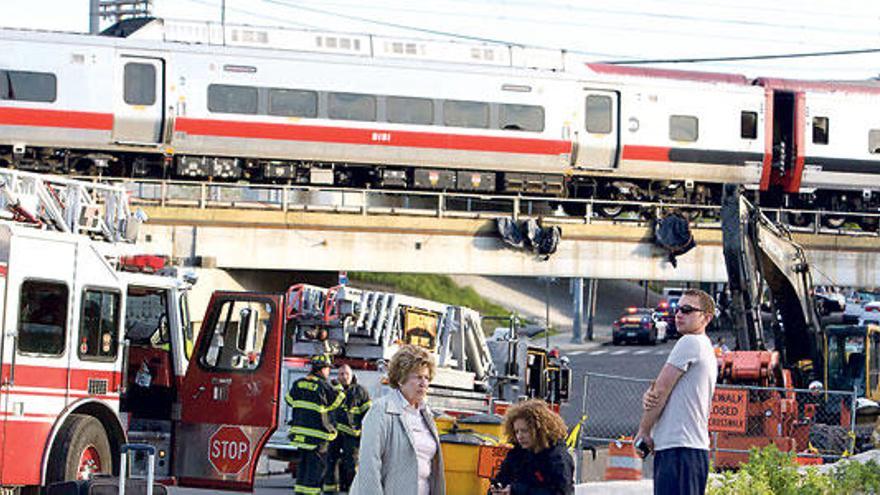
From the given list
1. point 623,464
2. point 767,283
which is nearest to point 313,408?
point 623,464

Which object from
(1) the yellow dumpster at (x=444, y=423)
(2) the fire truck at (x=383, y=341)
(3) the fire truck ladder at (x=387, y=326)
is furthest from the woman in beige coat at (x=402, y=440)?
(3) the fire truck ladder at (x=387, y=326)

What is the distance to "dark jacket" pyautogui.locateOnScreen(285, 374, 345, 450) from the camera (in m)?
15.1

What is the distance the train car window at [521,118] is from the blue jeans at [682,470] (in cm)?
2571

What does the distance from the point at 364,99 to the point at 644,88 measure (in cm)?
620

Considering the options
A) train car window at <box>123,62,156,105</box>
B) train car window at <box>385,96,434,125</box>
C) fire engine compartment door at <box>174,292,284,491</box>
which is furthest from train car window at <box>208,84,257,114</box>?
fire engine compartment door at <box>174,292,284,491</box>

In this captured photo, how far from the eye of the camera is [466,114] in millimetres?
34469

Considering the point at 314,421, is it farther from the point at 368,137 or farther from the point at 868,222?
the point at 868,222

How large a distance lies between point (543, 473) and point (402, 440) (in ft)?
3.44

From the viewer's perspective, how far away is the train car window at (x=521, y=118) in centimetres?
3472

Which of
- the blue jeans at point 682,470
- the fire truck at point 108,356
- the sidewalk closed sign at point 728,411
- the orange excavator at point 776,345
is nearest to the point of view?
the blue jeans at point 682,470

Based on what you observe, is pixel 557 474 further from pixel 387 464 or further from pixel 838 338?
pixel 838 338

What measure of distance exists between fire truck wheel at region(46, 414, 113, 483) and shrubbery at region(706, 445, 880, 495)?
5293mm

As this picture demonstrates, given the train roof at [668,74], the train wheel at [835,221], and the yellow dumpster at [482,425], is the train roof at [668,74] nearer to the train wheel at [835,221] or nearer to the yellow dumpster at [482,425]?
the train wheel at [835,221]

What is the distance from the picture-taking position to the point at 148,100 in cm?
3178
